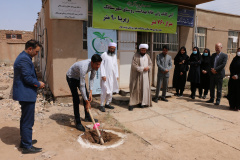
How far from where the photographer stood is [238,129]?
397cm

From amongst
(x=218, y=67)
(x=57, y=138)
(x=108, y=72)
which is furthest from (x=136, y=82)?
(x=57, y=138)

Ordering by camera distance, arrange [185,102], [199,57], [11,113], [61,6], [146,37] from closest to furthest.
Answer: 1. [11,113]
2. [61,6]
3. [185,102]
4. [199,57]
5. [146,37]

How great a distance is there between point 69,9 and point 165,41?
12.4ft

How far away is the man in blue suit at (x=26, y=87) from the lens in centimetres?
278

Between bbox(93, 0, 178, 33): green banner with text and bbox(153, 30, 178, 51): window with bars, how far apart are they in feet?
0.96

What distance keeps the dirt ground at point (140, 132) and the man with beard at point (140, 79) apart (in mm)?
294

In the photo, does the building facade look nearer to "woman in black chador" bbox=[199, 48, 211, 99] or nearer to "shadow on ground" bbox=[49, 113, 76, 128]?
"shadow on ground" bbox=[49, 113, 76, 128]

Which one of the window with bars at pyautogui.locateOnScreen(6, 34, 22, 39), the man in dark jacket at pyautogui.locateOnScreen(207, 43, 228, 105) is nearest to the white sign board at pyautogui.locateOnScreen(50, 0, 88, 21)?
the man in dark jacket at pyautogui.locateOnScreen(207, 43, 228, 105)

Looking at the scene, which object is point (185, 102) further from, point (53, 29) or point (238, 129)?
point (53, 29)

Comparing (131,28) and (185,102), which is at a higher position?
(131,28)

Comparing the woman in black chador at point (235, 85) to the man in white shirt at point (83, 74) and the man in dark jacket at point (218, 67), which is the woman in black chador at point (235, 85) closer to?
the man in dark jacket at point (218, 67)

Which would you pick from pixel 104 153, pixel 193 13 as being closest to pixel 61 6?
pixel 104 153

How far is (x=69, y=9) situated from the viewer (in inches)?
210

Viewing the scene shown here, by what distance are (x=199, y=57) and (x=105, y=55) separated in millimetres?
3331
